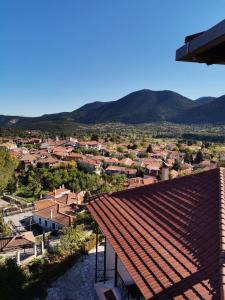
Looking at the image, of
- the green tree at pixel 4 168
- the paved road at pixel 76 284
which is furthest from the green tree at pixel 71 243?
the green tree at pixel 4 168

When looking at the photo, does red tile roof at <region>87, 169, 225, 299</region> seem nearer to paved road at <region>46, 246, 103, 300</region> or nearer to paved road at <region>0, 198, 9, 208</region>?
paved road at <region>46, 246, 103, 300</region>

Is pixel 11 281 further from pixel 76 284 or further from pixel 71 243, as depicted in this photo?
pixel 71 243

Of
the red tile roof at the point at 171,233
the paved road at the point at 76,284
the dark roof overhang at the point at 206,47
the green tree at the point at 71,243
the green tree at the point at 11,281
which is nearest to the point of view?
the dark roof overhang at the point at 206,47

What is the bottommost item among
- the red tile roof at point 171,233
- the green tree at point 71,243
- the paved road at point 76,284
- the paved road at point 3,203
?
the paved road at point 3,203

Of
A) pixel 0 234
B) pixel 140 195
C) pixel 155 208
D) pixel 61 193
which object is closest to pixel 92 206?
pixel 140 195

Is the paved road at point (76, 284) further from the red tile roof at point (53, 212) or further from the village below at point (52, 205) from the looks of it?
the red tile roof at point (53, 212)

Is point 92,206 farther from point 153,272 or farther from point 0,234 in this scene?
point 0,234

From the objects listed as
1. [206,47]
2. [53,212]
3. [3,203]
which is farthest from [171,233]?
[3,203]
